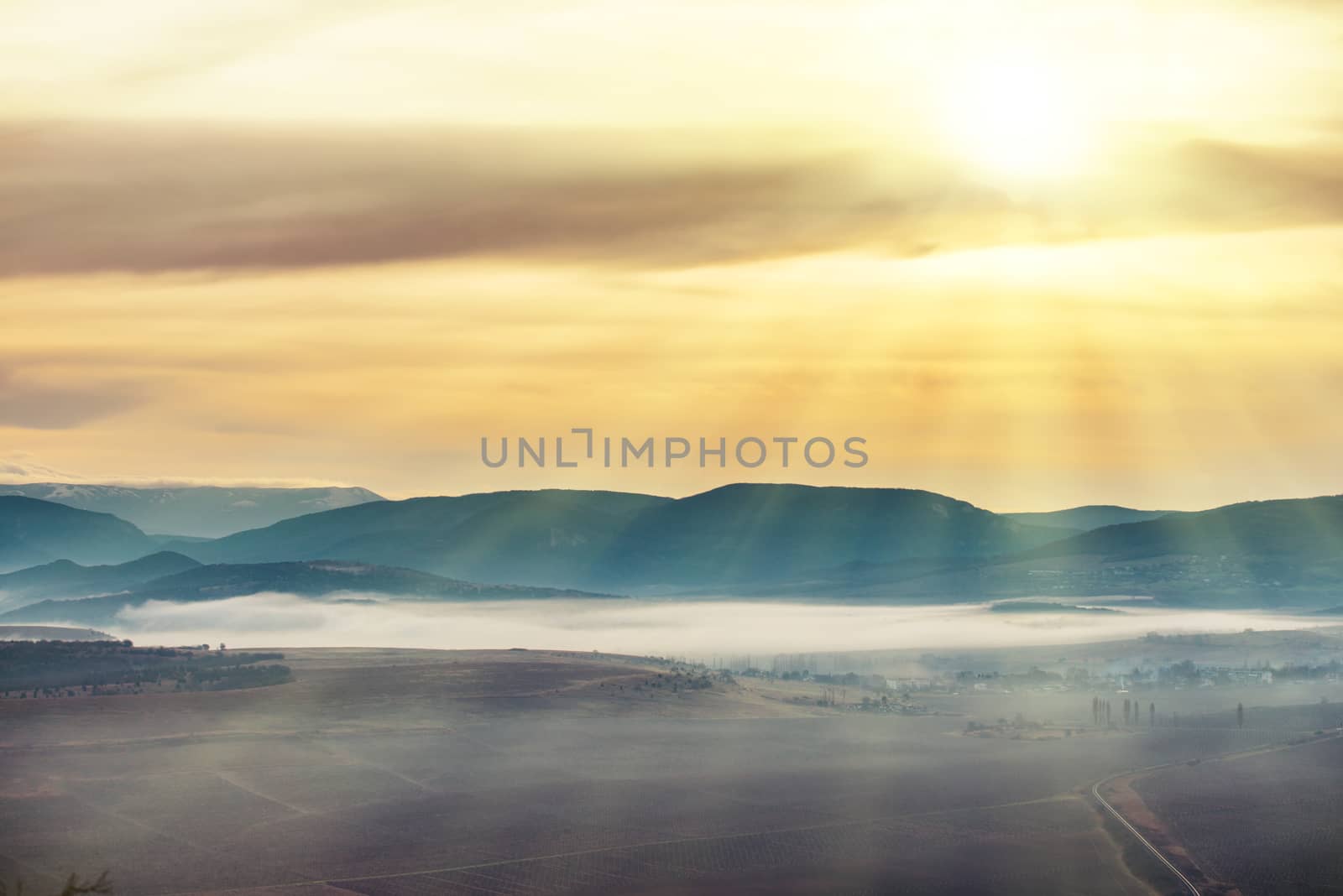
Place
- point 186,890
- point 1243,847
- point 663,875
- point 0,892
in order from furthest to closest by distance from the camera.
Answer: point 1243,847 < point 663,875 < point 186,890 < point 0,892

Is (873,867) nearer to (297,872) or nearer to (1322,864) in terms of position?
(1322,864)

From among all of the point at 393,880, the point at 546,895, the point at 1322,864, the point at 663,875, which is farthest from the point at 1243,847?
the point at 393,880

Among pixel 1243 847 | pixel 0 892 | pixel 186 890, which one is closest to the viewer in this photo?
pixel 0 892

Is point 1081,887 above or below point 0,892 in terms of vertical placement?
below

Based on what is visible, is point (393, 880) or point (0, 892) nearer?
point (0, 892)

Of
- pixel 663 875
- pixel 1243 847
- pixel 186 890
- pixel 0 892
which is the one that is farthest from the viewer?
pixel 1243 847

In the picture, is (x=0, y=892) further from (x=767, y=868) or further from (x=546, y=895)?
(x=767, y=868)

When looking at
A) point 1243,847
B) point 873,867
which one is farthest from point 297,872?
point 1243,847

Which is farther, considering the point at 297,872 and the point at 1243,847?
the point at 1243,847

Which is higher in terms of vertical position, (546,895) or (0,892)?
(0,892)
